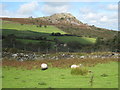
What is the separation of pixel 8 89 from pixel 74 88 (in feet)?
14.7

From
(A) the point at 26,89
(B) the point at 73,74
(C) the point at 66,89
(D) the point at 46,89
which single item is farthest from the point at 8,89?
(B) the point at 73,74

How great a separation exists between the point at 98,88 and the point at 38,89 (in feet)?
13.4

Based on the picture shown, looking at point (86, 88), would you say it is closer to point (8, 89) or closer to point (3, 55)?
point (8, 89)

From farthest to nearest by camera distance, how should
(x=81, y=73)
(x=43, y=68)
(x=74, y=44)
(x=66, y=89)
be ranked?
1. (x=74, y=44)
2. (x=43, y=68)
3. (x=81, y=73)
4. (x=66, y=89)

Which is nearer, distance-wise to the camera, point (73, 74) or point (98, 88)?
point (98, 88)

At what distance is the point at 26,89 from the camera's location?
13.7 metres

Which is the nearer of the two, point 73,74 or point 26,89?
point 26,89

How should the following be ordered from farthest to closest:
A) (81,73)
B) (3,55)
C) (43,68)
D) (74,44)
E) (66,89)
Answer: (74,44) < (3,55) < (43,68) < (81,73) < (66,89)

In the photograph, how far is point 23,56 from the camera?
43062 mm

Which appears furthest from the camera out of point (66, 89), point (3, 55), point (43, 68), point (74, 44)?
point (74, 44)

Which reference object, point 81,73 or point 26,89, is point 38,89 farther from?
point 81,73

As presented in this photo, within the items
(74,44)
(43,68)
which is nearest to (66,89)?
(43,68)

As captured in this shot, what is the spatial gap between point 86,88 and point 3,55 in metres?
30.3

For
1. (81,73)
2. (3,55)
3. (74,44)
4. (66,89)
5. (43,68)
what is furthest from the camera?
(74,44)
